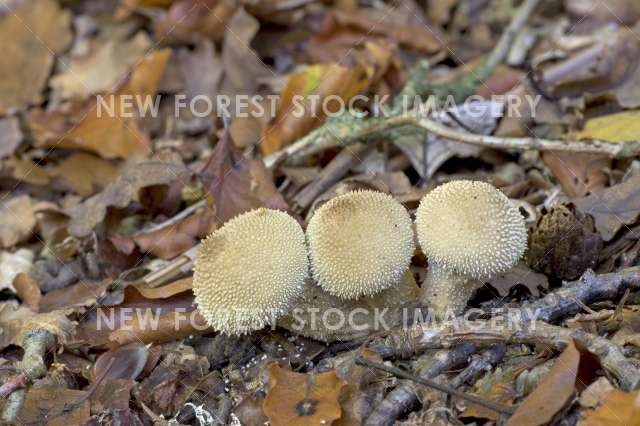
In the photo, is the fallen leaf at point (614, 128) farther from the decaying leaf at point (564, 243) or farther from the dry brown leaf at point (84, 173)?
the dry brown leaf at point (84, 173)

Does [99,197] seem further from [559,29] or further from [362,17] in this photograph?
[559,29]

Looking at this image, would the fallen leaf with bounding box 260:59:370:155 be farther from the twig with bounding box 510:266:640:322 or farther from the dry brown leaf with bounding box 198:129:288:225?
the twig with bounding box 510:266:640:322

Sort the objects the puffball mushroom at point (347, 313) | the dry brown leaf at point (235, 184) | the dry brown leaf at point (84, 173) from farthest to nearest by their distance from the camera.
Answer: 1. the dry brown leaf at point (84, 173)
2. the dry brown leaf at point (235, 184)
3. the puffball mushroom at point (347, 313)

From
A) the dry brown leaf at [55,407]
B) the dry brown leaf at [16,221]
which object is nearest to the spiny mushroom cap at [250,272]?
the dry brown leaf at [55,407]

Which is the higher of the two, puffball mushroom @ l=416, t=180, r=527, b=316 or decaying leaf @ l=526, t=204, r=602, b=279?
puffball mushroom @ l=416, t=180, r=527, b=316

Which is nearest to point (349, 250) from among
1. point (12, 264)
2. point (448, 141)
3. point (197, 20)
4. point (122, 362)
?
point (122, 362)

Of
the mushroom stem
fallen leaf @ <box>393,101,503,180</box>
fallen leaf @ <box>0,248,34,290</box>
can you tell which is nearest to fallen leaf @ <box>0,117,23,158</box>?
Result: fallen leaf @ <box>0,248,34,290</box>
